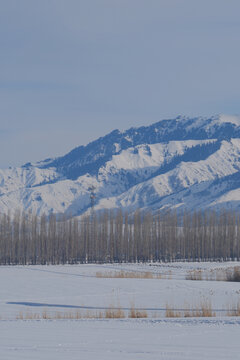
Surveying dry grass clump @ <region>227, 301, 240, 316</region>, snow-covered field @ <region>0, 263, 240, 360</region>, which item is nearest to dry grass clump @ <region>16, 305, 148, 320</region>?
snow-covered field @ <region>0, 263, 240, 360</region>

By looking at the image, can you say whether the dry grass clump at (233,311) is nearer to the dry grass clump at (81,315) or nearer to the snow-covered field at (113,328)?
the snow-covered field at (113,328)

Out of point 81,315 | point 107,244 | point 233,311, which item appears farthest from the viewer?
point 107,244

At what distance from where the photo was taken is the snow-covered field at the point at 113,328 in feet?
32.6

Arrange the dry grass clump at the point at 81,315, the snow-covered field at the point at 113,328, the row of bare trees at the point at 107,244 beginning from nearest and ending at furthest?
the snow-covered field at the point at 113,328 → the dry grass clump at the point at 81,315 → the row of bare trees at the point at 107,244

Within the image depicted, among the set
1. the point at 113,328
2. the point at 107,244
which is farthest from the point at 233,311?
the point at 107,244

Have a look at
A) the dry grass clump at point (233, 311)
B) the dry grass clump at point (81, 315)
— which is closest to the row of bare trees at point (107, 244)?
the dry grass clump at point (233, 311)

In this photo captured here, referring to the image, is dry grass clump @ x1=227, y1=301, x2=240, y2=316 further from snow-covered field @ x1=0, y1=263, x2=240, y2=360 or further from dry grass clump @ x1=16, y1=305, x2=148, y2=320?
dry grass clump @ x1=16, y1=305, x2=148, y2=320

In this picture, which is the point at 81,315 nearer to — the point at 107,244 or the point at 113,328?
the point at 113,328

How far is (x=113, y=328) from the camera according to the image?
13.4 m

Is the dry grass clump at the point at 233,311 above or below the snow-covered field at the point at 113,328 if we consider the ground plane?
below

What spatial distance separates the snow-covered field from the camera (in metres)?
9.92

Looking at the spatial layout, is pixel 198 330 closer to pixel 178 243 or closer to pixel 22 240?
pixel 22 240

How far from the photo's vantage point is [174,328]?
13.2 m

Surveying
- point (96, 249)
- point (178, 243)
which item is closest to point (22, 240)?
point (96, 249)
